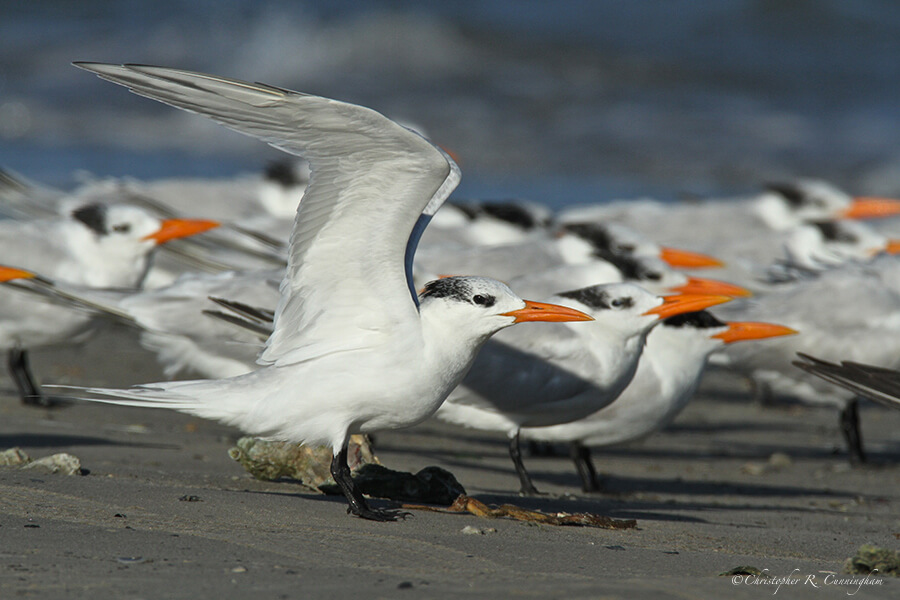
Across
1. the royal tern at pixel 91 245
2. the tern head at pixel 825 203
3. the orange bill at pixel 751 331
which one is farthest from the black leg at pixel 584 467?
the tern head at pixel 825 203

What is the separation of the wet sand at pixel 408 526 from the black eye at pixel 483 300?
682 mm

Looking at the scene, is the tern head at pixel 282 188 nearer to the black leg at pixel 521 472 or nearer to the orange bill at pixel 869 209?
the orange bill at pixel 869 209

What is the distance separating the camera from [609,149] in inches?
651

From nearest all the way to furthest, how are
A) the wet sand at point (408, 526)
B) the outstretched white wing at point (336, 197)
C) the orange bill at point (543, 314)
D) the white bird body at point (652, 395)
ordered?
the wet sand at point (408, 526), the outstretched white wing at point (336, 197), the orange bill at point (543, 314), the white bird body at point (652, 395)

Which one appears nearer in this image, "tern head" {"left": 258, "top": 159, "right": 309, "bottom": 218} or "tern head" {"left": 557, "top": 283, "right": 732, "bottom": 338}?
"tern head" {"left": 557, "top": 283, "right": 732, "bottom": 338}

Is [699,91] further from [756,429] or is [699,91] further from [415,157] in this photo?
[415,157]

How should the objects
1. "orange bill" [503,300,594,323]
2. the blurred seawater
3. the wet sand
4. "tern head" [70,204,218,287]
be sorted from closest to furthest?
the wet sand, "orange bill" [503,300,594,323], "tern head" [70,204,218,287], the blurred seawater

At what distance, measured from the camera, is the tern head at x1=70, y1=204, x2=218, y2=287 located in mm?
6762

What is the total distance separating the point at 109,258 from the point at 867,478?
447 cm

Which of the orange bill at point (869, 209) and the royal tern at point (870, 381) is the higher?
the orange bill at point (869, 209)

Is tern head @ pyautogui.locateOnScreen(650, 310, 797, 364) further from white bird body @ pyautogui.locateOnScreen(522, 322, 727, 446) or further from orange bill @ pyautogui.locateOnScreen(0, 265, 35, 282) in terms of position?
orange bill @ pyautogui.locateOnScreen(0, 265, 35, 282)

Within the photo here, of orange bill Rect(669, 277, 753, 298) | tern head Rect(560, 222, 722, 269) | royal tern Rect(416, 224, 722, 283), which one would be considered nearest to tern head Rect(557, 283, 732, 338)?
orange bill Rect(669, 277, 753, 298)

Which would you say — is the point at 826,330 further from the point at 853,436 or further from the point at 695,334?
the point at 695,334

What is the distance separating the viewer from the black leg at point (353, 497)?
11.2 feet
